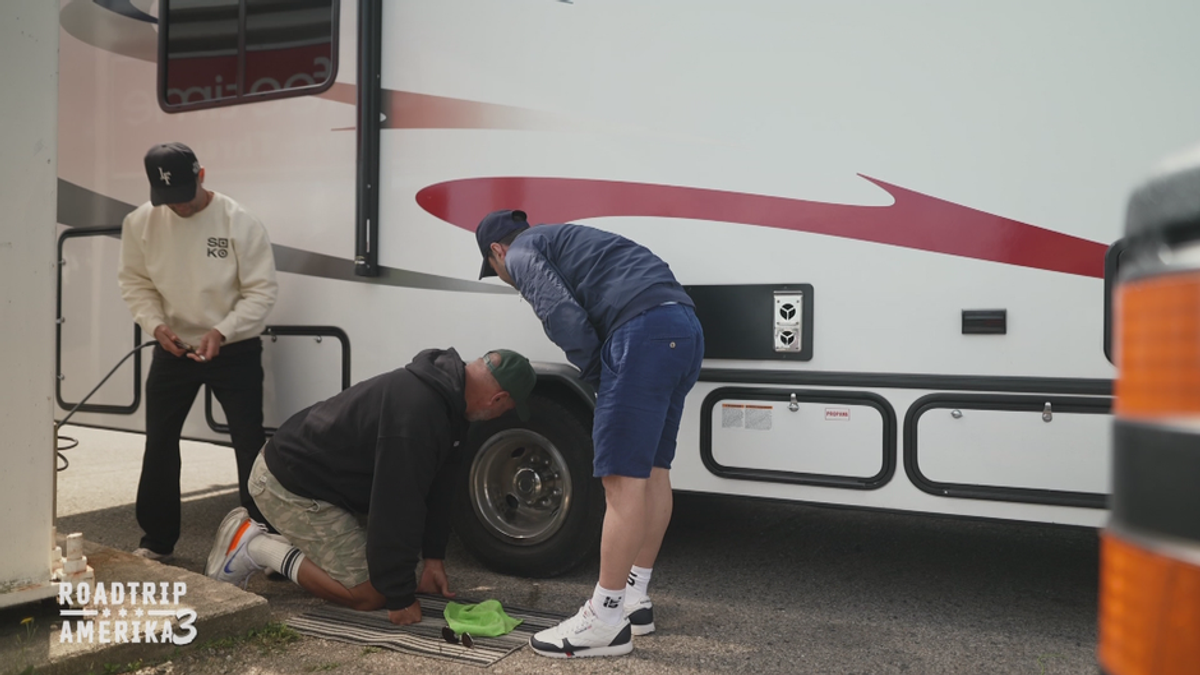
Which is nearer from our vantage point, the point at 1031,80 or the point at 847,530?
the point at 1031,80

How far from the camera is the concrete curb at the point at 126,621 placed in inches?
107

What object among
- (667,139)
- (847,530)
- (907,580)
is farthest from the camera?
(847,530)

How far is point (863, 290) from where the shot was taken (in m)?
3.30

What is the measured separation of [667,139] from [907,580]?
200 centimetres

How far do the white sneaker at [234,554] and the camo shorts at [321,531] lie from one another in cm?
20

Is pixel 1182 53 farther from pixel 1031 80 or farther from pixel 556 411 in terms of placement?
pixel 556 411

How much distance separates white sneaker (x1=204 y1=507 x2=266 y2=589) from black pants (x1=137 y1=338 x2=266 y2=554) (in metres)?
0.46

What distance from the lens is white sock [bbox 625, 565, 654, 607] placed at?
3.32 m

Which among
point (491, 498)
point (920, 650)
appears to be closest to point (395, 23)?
point (491, 498)

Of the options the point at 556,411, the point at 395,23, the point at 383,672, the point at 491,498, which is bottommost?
the point at 383,672

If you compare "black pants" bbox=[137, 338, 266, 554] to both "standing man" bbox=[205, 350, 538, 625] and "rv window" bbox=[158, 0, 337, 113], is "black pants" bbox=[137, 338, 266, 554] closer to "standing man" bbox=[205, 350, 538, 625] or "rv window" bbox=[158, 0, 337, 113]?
"standing man" bbox=[205, 350, 538, 625]

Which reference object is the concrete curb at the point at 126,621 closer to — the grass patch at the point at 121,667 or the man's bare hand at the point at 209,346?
the grass patch at the point at 121,667

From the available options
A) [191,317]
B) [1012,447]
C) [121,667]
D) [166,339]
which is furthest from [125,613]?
[1012,447]

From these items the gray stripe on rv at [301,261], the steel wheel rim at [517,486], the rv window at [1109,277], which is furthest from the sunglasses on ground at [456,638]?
the rv window at [1109,277]
